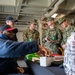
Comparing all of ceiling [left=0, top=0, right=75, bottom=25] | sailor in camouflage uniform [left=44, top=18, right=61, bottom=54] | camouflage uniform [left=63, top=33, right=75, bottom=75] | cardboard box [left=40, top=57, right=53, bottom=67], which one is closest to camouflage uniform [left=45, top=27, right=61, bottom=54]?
sailor in camouflage uniform [left=44, top=18, right=61, bottom=54]

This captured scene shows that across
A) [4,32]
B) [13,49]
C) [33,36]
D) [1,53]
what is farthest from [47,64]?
[33,36]

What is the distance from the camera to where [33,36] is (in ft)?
16.1

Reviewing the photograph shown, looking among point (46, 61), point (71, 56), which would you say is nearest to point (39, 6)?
point (46, 61)

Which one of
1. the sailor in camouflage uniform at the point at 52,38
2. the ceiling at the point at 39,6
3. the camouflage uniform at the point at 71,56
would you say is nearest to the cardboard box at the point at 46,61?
the camouflage uniform at the point at 71,56

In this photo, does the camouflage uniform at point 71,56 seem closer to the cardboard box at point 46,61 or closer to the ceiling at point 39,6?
the cardboard box at point 46,61

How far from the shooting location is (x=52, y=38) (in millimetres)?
4109

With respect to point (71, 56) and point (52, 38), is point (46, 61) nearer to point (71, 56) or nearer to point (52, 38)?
point (71, 56)

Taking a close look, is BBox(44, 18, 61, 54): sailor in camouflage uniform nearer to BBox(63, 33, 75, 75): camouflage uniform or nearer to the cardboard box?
the cardboard box

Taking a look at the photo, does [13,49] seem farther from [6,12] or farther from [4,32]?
[6,12]

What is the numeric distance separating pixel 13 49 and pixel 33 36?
3394mm

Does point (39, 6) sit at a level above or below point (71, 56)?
above

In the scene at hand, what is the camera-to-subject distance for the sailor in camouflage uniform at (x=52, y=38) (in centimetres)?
399

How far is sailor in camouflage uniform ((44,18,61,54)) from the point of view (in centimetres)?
399

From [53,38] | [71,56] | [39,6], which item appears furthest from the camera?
[39,6]
